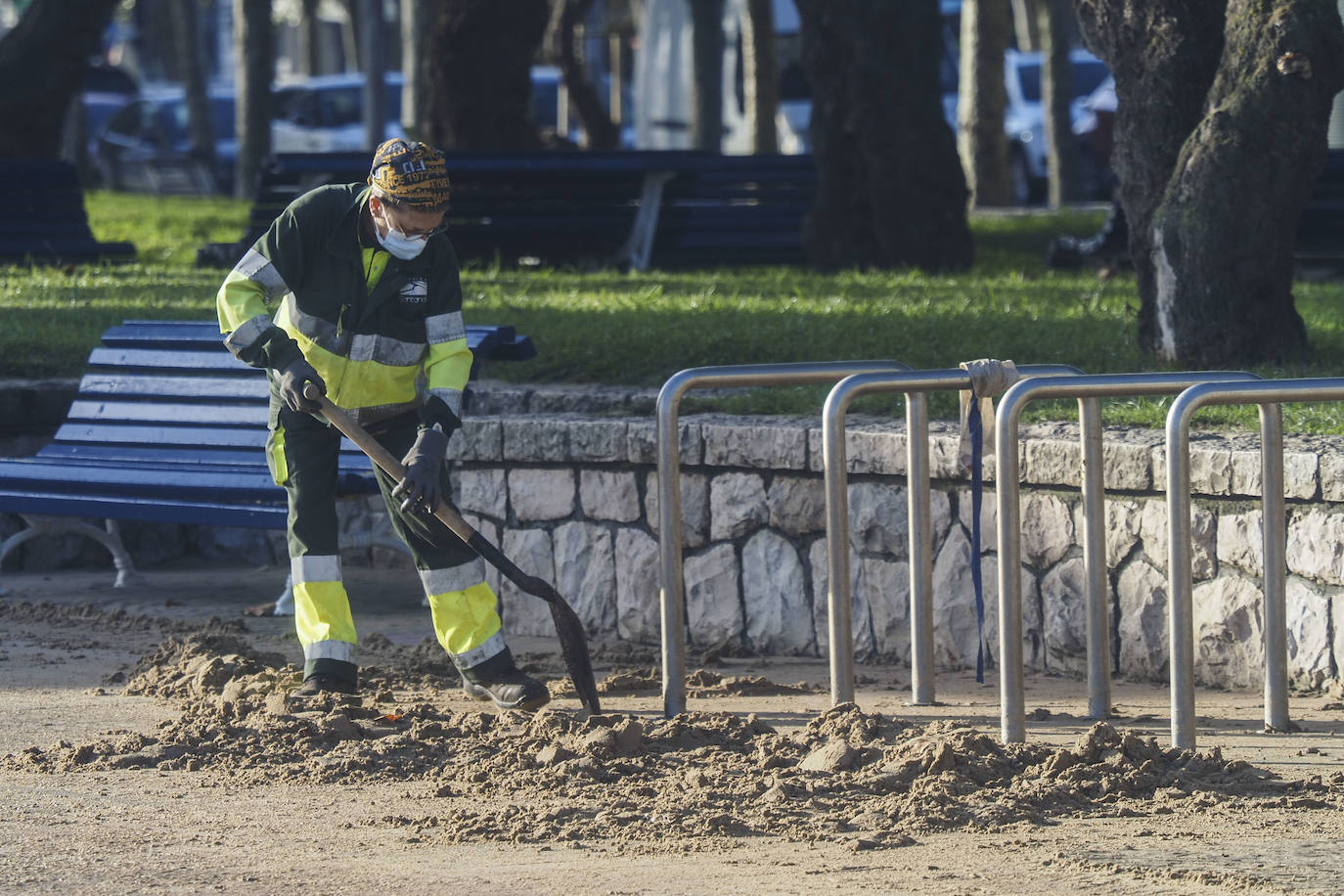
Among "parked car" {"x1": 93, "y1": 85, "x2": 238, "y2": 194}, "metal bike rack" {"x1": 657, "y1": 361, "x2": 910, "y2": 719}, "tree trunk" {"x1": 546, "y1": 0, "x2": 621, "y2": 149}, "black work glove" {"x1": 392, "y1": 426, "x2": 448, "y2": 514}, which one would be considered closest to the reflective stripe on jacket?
"black work glove" {"x1": 392, "y1": 426, "x2": 448, "y2": 514}

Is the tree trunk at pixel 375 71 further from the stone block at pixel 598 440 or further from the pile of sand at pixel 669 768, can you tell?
the pile of sand at pixel 669 768

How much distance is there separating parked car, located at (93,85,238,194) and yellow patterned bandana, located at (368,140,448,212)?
836 inches

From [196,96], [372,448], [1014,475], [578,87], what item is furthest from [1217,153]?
[196,96]

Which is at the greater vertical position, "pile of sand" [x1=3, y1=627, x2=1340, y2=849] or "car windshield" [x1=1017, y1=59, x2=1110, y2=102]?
"car windshield" [x1=1017, y1=59, x2=1110, y2=102]

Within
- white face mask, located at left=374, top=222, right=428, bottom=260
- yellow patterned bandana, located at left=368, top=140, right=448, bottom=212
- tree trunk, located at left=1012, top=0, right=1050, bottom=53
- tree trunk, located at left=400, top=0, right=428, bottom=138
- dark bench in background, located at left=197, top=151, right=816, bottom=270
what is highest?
tree trunk, located at left=1012, top=0, right=1050, bottom=53

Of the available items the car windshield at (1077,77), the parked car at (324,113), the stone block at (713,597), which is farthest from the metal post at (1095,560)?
the parked car at (324,113)

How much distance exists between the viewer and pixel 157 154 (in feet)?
87.7

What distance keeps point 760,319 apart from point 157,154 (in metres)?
19.6

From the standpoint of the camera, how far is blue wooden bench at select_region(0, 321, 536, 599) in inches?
264

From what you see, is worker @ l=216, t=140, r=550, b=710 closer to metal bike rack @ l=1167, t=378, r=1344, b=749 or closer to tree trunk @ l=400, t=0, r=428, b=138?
metal bike rack @ l=1167, t=378, r=1344, b=749

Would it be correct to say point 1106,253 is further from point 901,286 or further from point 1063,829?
point 1063,829

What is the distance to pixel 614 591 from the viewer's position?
6.55 m

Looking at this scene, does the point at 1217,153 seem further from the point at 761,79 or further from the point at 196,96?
the point at 196,96

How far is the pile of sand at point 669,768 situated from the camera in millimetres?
4223
